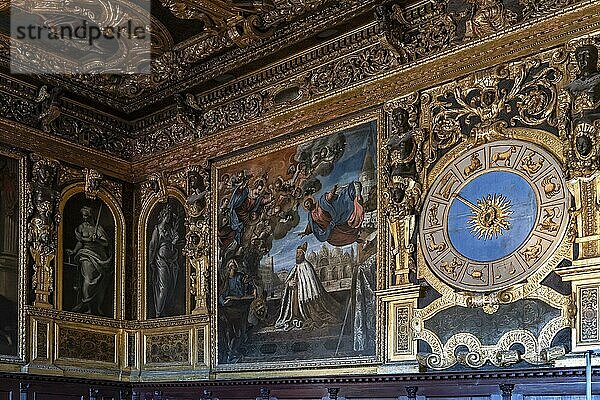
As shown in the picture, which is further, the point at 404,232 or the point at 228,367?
A: the point at 228,367

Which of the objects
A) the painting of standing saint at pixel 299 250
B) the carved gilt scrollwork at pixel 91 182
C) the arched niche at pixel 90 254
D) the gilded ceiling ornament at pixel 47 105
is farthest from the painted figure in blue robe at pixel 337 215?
the gilded ceiling ornament at pixel 47 105

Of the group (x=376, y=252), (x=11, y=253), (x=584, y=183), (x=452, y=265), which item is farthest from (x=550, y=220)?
(x=11, y=253)

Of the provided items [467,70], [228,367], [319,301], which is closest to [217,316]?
[228,367]

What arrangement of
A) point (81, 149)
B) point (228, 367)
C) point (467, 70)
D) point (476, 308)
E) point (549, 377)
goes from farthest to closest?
1. point (81, 149)
2. point (228, 367)
3. point (467, 70)
4. point (476, 308)
5. point (549, 377)

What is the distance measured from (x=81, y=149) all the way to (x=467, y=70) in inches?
261

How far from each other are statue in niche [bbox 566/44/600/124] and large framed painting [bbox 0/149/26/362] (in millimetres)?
7930

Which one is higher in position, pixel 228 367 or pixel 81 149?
pixel 81 149

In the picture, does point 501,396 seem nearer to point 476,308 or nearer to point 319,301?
point 476,308

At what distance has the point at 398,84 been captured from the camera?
9.80 metres

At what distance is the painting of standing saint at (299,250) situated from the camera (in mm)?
9930

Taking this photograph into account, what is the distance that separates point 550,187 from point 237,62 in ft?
16.8

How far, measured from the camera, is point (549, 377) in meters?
7.77

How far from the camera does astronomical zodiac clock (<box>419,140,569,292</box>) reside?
8.16m

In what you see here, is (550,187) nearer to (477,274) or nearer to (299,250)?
(477,274)
